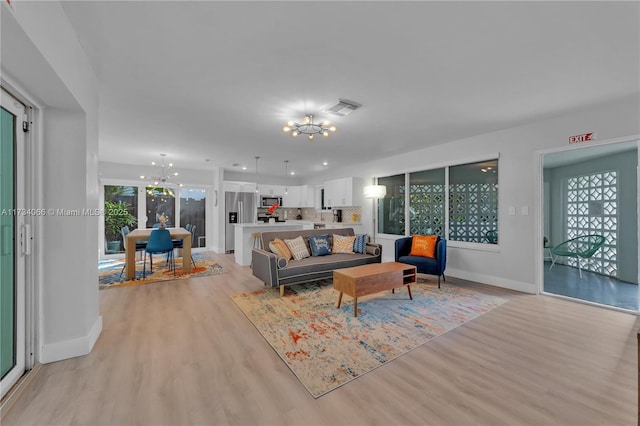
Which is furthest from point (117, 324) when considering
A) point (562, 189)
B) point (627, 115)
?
point (562, 189)

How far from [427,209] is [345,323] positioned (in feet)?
11.6

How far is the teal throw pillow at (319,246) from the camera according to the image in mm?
4570

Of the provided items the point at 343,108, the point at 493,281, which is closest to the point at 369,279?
the point at 343,108

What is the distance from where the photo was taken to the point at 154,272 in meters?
5.24

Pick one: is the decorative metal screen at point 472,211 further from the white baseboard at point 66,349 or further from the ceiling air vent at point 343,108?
the white baseboard at point 66,349

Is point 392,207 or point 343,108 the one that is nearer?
point 343,108

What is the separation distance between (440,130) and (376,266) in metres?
2.49

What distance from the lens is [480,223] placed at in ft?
15.3

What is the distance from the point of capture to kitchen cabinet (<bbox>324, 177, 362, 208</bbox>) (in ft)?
22.6

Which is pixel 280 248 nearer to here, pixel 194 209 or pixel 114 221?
pixel 194 209

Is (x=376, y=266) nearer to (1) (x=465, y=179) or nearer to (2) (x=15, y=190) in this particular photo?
(1) (x=465, y=179)

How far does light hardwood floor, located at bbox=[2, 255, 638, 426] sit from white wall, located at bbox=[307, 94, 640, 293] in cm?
128

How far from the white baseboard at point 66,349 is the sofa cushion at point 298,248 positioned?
2.60 m

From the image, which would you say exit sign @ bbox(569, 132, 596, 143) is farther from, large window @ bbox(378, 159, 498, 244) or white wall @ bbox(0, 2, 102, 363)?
white wall @ bbox(0, 2, 102, 363)
